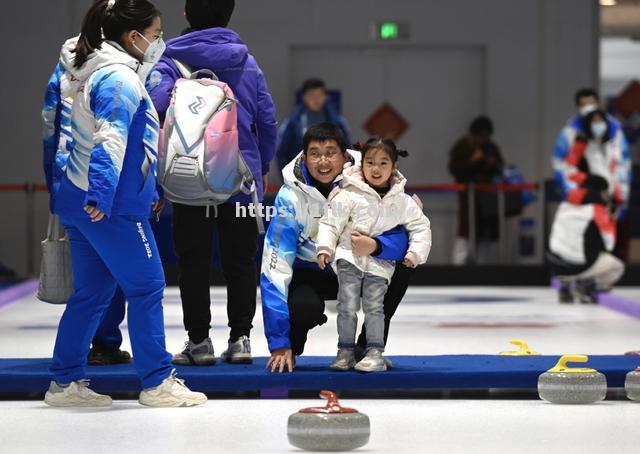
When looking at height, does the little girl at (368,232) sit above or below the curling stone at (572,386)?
above

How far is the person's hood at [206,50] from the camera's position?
6.08m

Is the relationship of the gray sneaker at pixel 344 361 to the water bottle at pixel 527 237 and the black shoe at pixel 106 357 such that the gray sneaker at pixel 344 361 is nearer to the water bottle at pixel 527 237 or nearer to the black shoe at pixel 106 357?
the black shoe at pixel 106 357

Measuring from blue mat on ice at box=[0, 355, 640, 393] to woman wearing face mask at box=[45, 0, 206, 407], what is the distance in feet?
0.63

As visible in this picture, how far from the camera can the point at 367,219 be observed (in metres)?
5.74

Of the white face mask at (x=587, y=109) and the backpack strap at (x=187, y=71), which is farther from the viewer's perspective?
the white face mask at (x=587, y=109)

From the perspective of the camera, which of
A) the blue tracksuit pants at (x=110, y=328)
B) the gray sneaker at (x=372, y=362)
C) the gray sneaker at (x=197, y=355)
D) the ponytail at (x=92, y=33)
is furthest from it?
the blue tracksuit pants at (x=110, y=328)

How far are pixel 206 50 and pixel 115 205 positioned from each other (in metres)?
1.16

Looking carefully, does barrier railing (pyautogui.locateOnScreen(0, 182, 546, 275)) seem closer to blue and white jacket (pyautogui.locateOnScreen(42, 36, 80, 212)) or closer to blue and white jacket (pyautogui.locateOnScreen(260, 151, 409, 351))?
blue and white jacket (pyautogui.locateOnScreen(260, 151, 409, 351))

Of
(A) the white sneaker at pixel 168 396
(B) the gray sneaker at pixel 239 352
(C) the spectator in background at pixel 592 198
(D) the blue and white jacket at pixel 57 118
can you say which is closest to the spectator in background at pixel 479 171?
(C) the spectator in background at pixel 592 198

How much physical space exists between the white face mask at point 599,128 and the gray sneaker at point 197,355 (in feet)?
18.5

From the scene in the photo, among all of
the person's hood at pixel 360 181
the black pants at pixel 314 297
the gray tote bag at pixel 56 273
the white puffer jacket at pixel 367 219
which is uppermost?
the person's hood at pixel 360 181

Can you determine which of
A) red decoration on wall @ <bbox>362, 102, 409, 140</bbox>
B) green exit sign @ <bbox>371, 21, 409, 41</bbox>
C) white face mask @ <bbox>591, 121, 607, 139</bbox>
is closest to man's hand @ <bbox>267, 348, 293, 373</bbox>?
white face mask @ <bbox>591, 121, 607, 139</bbox>

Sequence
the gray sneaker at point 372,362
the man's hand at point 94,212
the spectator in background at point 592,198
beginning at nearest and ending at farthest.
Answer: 1. the man's hand at point 94,212
2. the gray sneaker at point 372,362
3. the spectator in background at point 592,198

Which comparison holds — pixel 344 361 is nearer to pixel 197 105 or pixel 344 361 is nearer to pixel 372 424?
pixel 372 424
